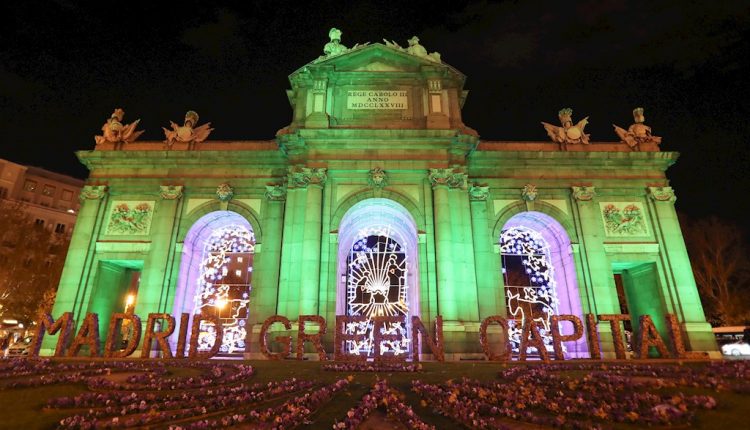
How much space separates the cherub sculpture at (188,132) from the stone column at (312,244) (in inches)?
275

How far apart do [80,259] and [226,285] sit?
6.63 m

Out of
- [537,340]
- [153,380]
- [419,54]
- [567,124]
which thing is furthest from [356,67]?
[153,380]

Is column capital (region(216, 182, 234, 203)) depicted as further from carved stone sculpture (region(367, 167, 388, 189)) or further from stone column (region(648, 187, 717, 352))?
stone column (region(648, 187, 717, 352))

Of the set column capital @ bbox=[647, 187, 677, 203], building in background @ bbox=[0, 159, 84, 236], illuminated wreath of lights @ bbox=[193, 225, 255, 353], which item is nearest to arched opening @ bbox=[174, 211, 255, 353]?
illuminated wreath of lights @ bbox=[193, 225, 255, 353]

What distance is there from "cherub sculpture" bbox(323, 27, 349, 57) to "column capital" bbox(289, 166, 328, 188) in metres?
6.67

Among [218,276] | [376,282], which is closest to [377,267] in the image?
[376,282]

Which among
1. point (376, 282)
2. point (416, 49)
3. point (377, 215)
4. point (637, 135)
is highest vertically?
point (416, 49)

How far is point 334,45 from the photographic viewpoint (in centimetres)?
2209

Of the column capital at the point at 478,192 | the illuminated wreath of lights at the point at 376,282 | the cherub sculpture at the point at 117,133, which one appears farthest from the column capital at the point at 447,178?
the cherub sculpture at the point at 117,133

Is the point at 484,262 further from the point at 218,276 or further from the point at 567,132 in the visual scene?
the point at 218,276

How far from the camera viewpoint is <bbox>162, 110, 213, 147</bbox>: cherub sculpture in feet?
70.5

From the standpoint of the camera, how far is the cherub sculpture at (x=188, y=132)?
21.5 m

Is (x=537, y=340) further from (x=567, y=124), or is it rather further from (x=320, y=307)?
(x=567, y=124)

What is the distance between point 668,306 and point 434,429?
723 inches
